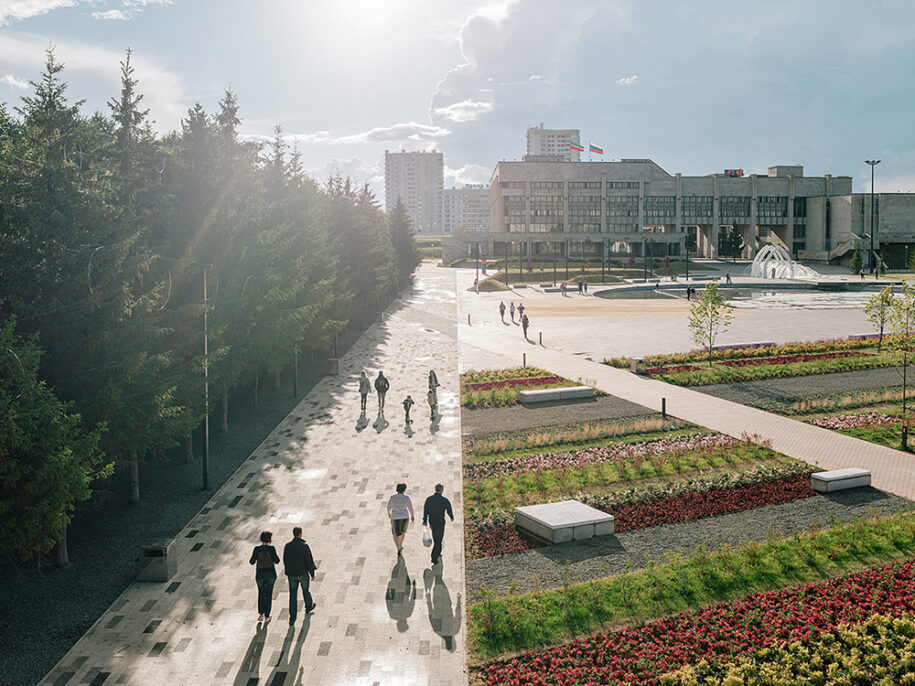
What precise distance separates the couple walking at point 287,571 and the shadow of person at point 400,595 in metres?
1.29

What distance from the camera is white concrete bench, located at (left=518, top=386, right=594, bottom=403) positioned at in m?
25.2

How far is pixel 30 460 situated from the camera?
Answer: 418 inches

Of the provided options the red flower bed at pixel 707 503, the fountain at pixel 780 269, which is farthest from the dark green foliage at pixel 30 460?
the fountain at pixel 780 269

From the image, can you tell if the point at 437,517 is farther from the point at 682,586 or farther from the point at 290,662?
the point at 682,586

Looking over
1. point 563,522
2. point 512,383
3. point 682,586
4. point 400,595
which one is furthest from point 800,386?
point 400,595

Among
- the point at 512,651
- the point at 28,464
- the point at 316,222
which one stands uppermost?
the point at 316,222

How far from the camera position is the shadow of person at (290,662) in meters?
9.07

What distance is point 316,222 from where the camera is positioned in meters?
29.6

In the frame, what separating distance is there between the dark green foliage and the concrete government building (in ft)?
388

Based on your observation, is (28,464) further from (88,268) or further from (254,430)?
(254,430)

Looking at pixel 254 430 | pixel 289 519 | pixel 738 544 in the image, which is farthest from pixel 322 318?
pixel 738 544

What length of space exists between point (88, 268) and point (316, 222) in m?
17.3

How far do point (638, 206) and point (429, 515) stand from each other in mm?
126050

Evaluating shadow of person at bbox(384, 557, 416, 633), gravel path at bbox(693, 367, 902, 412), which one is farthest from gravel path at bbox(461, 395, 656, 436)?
shadow of person at bbox(384, 557, 416, 633)
